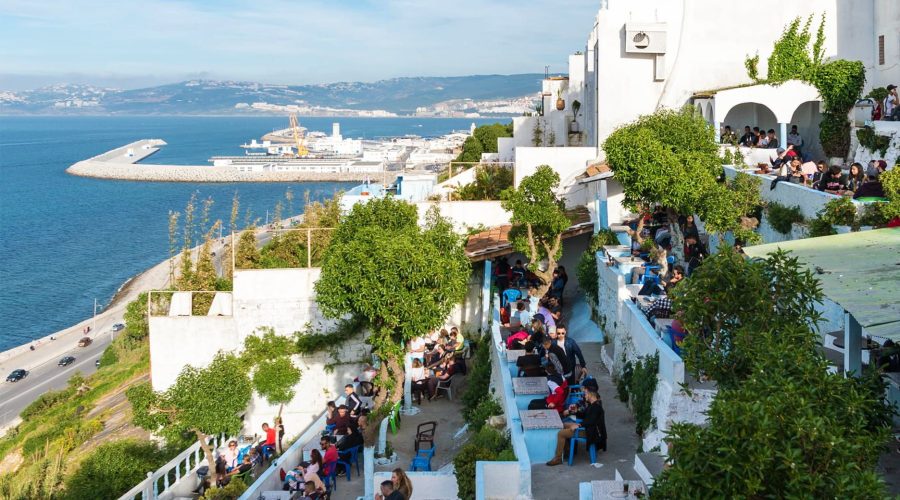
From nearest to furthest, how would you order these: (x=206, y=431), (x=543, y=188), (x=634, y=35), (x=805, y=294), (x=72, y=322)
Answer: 1. (x=805, y=294)
2. (x=206, y=431)
3. (x=543, y=188)
4. (x=634, y=35)
5. (x=72, y=322)

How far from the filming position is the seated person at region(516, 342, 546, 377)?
13016mm

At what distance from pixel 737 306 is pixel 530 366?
5470 millimetres

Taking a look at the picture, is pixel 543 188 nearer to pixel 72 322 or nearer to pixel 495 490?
pixel 495 490

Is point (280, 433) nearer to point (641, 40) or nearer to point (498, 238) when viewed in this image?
point (498, 238)

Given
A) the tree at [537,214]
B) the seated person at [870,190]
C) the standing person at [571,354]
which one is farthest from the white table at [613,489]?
the tree at [537,214]

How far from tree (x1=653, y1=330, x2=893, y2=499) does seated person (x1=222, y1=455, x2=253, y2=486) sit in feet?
34.1

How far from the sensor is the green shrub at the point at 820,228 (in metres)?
13.2

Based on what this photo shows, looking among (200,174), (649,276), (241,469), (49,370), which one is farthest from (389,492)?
(200,174)

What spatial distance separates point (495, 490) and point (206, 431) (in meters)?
8.49

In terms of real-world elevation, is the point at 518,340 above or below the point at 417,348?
above

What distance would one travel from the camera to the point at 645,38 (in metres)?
26.0

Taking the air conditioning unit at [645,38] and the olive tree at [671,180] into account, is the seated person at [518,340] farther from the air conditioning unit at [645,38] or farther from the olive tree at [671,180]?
the air conditioning unit at [645,38]

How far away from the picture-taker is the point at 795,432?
5516 millimetres

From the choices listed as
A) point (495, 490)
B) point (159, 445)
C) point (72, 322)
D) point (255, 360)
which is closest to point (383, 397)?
point (495, 490)
